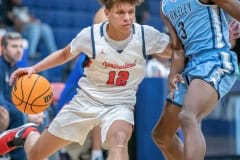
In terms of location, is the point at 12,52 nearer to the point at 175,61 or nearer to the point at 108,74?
the point at 108,74

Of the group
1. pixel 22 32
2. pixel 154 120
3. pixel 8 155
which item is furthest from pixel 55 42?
pixel 8 155

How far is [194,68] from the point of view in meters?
5.44

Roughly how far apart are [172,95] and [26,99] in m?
1.21

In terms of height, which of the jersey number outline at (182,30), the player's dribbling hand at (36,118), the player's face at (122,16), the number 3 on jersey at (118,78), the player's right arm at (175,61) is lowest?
the player's dribbling hand at (36,118)

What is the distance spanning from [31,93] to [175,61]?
47.6 inches

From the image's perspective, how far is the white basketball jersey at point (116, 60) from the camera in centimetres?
573

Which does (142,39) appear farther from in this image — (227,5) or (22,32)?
(22,32)

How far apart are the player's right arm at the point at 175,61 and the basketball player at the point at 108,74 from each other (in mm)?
128

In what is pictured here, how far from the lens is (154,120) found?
27.5 ft

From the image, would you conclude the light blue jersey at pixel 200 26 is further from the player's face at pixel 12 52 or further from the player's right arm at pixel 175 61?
the player's face at pixel 12 52

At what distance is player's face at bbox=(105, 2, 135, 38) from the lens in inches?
221

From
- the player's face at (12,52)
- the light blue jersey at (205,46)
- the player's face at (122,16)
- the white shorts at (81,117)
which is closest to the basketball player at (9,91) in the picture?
the player's face at (12,52)

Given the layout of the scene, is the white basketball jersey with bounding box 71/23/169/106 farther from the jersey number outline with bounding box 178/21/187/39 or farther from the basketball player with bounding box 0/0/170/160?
the jersey number outline with bounding box 178/21/187/39

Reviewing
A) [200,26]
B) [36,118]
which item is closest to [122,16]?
[200,26]
